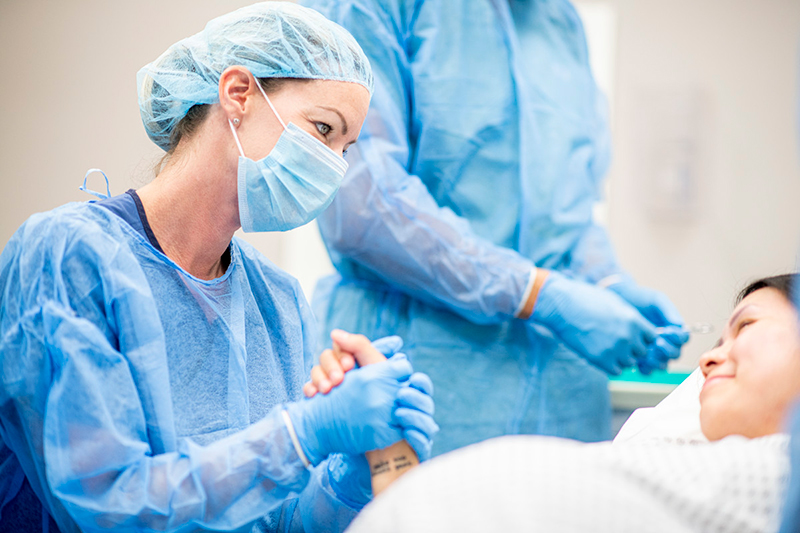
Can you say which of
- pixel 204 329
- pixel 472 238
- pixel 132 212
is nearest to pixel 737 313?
pixel 472 238

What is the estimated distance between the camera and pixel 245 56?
3.11ft

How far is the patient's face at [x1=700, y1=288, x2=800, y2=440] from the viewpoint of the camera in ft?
2.99

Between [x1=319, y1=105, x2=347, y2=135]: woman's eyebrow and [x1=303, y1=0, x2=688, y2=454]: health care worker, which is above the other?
[x1=319, y1=105, x2=347, y2=135]: woman's eyebrow

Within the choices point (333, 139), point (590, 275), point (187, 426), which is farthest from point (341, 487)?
point (590, 275)

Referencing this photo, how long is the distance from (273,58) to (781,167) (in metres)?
2.08

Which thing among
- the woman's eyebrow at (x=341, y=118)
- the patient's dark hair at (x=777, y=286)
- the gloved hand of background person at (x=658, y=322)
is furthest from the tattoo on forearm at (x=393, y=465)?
the gloved hand of background person at (x=658, y=322)

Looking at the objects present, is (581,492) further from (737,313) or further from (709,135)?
(709,135)

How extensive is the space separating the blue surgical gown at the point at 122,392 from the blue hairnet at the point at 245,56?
0.21 metres

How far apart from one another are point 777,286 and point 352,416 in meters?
0.71

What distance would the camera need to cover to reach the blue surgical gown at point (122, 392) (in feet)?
2.42

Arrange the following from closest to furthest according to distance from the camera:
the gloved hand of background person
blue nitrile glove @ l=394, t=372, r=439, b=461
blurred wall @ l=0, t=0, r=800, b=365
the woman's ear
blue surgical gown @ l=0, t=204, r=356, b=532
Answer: blue surgical gown @ l=0, t=204, r=356, b=532
blue nitrile glove @ l=394, t=372, r=439, b=461
the woman's ear
the gloved hand of background person
blurred wall @ l=0, t=0, r=800, b=365

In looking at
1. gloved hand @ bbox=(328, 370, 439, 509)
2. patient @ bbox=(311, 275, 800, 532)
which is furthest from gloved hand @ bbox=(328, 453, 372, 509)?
patient @ bbox=(311, 275, 800, 532)

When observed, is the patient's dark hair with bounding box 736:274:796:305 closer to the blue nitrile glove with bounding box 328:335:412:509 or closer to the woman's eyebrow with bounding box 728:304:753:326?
the woman's eyebrow with bounding box 728:304:753:326

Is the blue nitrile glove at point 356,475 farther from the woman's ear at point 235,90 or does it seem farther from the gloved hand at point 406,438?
the woman's ear at point 235,90
